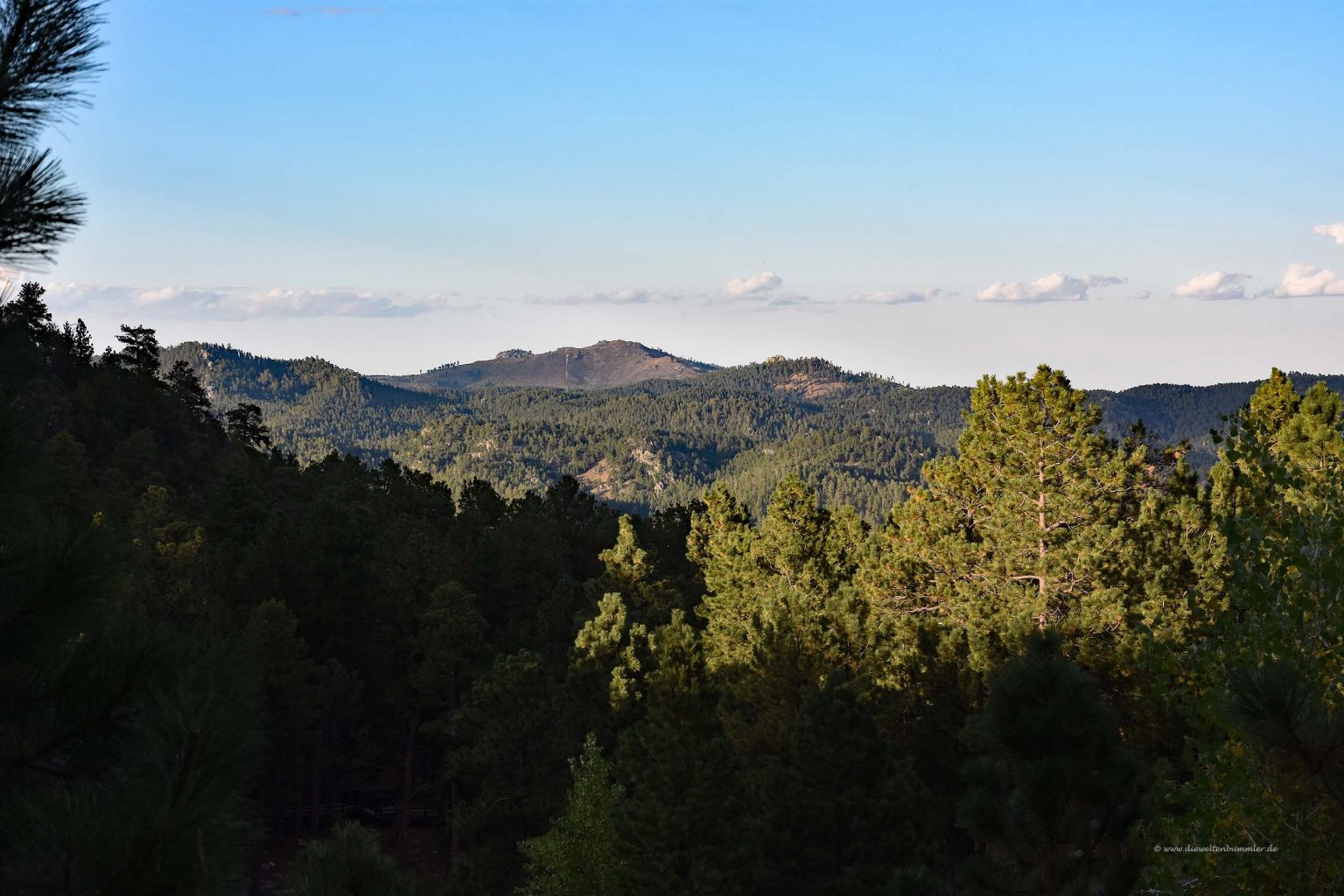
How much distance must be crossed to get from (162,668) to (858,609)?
115 ft

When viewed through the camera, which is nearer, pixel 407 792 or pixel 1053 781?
pixel 1053 781

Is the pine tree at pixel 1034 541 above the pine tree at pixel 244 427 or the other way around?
the other way around

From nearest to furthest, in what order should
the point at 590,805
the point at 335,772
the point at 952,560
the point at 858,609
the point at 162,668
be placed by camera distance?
the point at 162,668 → the point at 590,805 → the point at 952,560 → the point at 858,609 → the point at 335,772

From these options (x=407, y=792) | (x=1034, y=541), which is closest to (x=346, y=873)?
(x=1034, y=541)

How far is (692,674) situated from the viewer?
32.6 metres

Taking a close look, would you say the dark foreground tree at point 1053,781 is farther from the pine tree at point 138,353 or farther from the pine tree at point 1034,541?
the pine tree at point 138,353

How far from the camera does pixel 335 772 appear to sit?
155ft

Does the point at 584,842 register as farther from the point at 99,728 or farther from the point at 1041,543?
the point at 99,728

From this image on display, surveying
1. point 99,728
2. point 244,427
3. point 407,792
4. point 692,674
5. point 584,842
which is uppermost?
point 244,427

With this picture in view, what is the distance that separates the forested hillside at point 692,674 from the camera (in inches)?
216

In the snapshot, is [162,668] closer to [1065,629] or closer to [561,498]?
[1065,629]

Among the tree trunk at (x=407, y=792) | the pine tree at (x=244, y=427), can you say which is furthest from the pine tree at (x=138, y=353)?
the tree trunk at (x=407, y=792)

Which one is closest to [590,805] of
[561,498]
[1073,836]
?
[1073,836]

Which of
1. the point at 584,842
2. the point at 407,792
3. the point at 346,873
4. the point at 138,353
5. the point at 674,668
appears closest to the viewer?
the point at 346,873
